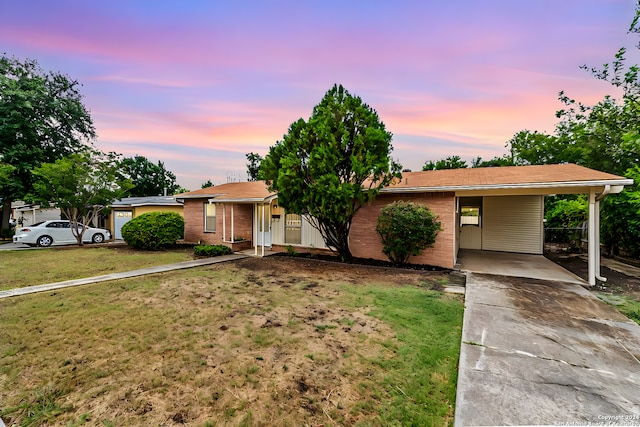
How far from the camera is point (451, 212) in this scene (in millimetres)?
8508

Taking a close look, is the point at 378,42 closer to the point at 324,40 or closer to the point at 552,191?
the point at 324,40

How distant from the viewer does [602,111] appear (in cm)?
1166

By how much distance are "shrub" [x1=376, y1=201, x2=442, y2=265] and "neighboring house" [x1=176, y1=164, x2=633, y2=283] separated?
675 millimetres

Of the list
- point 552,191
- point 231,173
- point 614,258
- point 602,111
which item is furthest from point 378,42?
point 231,173

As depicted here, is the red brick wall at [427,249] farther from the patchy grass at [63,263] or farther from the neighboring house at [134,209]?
the neighboring house at [134,209]

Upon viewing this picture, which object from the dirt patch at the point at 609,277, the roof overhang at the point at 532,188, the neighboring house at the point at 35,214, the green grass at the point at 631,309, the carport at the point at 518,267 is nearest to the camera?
the green grass at the point at 631,309

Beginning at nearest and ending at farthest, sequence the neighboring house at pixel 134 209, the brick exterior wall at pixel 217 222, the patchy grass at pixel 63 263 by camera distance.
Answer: the patchy grass at pixel 63 263
the brick exterior wall at pixel 217 222
the neighboring house at pixel 134 209

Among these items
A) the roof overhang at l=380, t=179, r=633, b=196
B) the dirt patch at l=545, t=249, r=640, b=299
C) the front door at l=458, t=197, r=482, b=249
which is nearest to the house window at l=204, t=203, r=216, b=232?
the roof overhang at l=380, t=179, r=633, b=196

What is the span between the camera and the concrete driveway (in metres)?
2.26

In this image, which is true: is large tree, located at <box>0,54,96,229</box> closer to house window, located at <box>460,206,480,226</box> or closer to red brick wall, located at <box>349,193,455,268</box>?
red brick wall, located at <box>349,193,455,268</box>

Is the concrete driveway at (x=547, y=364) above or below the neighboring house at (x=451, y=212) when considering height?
below

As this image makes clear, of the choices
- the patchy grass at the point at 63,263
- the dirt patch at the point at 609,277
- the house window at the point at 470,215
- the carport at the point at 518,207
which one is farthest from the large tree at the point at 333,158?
the house window at the point at 470,215

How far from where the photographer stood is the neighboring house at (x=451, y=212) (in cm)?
727

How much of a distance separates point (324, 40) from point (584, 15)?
8.33m
